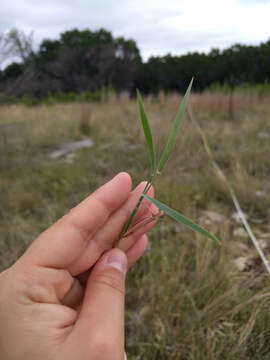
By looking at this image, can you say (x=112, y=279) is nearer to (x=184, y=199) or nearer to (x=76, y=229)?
(x=76, y=229)

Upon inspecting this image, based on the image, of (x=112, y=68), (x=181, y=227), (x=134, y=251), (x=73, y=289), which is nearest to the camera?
(x=73, y=289)

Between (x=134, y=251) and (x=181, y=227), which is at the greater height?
(x=134, y=251)

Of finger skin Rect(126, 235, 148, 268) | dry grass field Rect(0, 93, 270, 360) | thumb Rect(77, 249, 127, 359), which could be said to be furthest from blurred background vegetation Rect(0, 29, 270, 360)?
thumb Rect(77, 249, 127, 359)

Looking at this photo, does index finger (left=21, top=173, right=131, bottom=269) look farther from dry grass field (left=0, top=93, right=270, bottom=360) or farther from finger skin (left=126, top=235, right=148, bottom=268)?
Answer: dry grass field (left=0, top=93, right=270, bottom=360)

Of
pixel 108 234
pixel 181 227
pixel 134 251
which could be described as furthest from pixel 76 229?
pixel 181 227

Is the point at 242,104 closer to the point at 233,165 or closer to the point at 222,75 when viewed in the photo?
the point at 222,75

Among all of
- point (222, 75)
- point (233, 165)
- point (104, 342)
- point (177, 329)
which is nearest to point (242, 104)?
point (222, 75)

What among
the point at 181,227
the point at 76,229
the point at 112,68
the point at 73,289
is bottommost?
the point at 181,227
